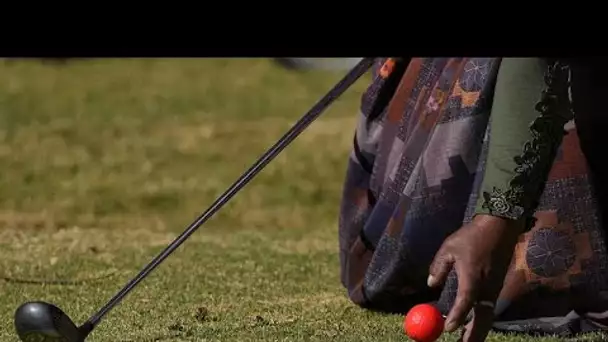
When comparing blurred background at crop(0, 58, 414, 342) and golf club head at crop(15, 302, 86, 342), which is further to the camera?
blurred background at crop(0, 58, 414, 342)

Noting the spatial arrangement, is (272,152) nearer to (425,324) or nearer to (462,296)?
(425,324)

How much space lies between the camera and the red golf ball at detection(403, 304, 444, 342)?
2896mm

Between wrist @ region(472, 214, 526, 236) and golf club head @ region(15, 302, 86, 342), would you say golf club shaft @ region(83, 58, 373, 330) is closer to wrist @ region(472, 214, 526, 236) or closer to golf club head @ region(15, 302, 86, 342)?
golf club head @ region(15, 302, 86, 342)

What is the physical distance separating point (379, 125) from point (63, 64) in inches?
246

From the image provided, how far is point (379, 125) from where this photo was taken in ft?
12.8

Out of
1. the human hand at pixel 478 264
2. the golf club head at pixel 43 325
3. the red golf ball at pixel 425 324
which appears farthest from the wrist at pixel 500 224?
the golf club head at pixel 43 325

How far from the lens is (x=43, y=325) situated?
9.53 feet

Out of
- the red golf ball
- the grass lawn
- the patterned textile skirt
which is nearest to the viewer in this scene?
the red golf ball

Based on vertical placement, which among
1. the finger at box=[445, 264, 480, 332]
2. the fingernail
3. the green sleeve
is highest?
the green sleeve

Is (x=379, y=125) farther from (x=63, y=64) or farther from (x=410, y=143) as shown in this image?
(x=63, y=64)

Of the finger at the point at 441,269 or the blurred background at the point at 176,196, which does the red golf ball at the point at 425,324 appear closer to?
the blurred background at the point at 176,196

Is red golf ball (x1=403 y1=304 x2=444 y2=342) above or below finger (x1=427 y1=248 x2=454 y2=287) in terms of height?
below

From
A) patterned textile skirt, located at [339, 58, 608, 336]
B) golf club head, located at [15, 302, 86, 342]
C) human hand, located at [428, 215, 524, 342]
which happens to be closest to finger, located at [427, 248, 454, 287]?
human hand, located at [428, 215, 524, 342]

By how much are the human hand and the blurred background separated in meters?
0.75
